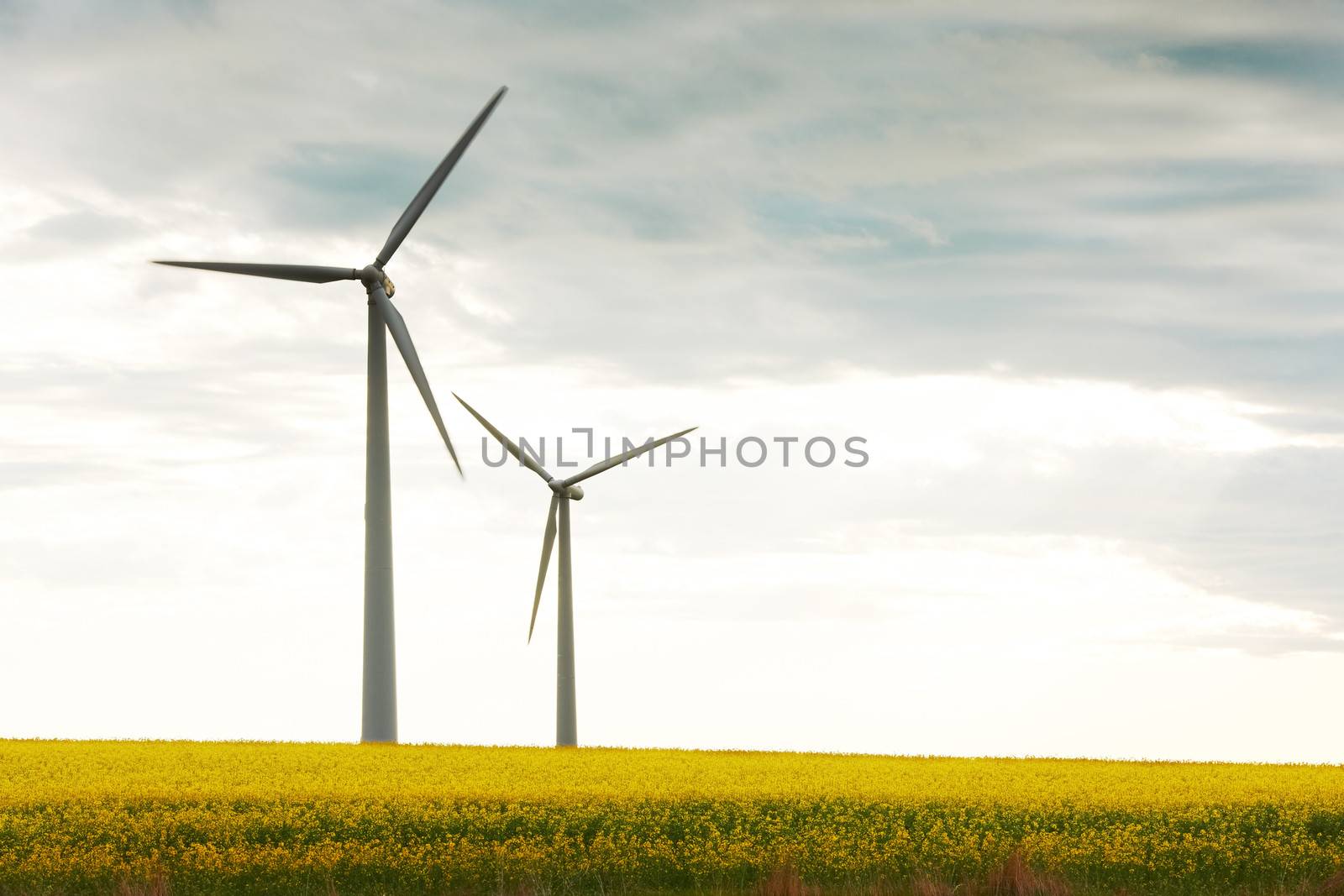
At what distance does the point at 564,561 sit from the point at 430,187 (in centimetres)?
1471

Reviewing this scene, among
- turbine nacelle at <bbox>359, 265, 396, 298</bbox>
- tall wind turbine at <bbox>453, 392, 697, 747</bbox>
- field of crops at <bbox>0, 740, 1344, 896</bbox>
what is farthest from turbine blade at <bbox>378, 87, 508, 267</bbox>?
field of crops at <bbox>0, 740, 1344, 896</bbox>

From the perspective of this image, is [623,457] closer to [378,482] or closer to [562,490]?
[562,490]

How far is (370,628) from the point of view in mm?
41906

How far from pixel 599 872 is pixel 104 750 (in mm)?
21832

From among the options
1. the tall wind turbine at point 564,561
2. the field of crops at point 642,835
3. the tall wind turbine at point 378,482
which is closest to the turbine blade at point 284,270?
the tall wind turbine at point 378,482

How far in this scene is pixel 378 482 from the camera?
4262cm

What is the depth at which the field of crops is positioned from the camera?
76.7 ft

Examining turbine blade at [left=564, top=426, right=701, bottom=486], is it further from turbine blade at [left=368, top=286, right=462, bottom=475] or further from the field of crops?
the field of crops

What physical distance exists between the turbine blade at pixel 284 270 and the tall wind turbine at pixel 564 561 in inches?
359

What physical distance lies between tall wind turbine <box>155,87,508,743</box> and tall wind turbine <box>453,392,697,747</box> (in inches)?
308

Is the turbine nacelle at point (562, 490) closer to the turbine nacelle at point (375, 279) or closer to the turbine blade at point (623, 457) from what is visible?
the turbine blade at point (623, 457)

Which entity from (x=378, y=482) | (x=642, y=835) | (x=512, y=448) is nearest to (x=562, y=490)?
(x=512, y=448)

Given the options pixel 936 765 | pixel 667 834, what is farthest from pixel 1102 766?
pixel 667 834

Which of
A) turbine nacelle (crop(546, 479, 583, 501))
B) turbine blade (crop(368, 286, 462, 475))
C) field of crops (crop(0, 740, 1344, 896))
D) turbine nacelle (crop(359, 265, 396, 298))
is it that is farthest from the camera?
turbine nacelle (crop(546, 479, 583, 501))
